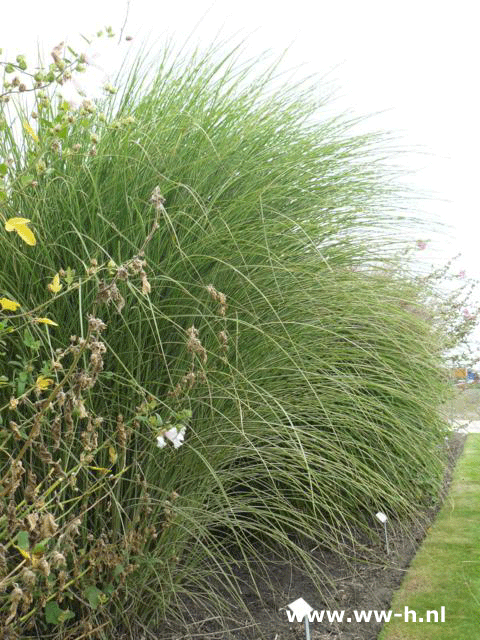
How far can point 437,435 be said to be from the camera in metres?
3.54

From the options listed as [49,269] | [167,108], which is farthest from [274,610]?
[167,108]

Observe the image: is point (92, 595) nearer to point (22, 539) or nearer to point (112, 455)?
point (112, 455)

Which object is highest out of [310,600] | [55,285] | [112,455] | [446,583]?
[55,285]

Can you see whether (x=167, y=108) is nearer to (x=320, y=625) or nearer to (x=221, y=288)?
(x=221, y=288)

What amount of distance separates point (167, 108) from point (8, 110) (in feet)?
1.86

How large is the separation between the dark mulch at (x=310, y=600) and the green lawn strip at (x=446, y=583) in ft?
0.19

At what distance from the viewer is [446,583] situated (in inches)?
125

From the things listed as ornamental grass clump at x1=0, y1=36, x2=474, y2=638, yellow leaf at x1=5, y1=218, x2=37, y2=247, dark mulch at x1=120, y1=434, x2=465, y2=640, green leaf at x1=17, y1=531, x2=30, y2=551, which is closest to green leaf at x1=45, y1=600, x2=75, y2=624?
ornamental grass clump at x1=0, y1=36, x2=474, y2=638

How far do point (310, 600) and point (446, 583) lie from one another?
2.46ft

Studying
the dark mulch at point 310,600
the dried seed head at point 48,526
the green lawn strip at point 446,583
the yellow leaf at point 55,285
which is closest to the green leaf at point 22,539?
the dried seed head at point 48,526

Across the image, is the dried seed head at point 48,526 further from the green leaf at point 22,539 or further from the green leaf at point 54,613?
the green leaf at point 54,613

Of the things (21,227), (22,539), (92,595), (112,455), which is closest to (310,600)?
(92,595)

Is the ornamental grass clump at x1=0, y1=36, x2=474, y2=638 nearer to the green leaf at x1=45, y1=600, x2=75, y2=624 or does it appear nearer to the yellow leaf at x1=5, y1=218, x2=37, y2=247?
the green leaf at x1=45, y1=600, x2=75, y2=624

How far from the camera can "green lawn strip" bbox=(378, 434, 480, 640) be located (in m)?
2.73
